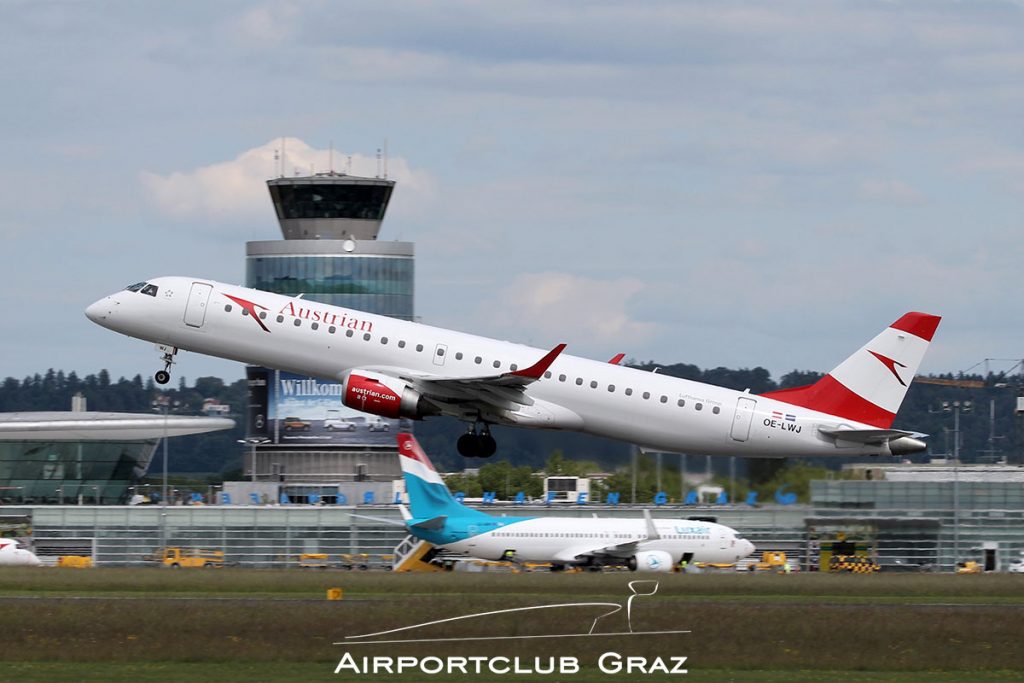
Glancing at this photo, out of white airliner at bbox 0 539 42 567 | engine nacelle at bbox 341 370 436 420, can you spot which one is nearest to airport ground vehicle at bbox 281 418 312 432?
white airliner at bbox 0 539 42 567

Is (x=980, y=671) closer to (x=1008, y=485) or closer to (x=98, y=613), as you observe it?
(x=98, y=613)

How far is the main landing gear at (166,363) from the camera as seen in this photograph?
2291 inches

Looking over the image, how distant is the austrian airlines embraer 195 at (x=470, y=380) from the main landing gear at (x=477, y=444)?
0.04 metres

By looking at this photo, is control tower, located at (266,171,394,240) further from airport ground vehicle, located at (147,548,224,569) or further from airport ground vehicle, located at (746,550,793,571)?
airport ground vehicle, located at (746,550,793,571)

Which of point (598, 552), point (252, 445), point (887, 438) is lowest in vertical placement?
point (598, 552)

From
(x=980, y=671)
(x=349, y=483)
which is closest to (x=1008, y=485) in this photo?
(x=980, y=671)

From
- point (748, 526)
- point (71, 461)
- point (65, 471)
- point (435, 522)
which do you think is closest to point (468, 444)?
point (435, 522)

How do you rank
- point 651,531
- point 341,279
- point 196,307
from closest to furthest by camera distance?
1. point 196,307
2. point 651,531
3. point 341,279

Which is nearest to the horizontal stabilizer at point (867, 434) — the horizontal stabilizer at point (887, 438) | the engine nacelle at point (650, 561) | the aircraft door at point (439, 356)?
the horizontal stabilizer at point (887, 438)

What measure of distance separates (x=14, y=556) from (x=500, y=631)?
32175 mm

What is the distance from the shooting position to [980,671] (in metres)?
40.2

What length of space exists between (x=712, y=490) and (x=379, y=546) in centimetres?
1782

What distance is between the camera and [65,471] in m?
115

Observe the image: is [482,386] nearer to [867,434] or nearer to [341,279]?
[867,434]
